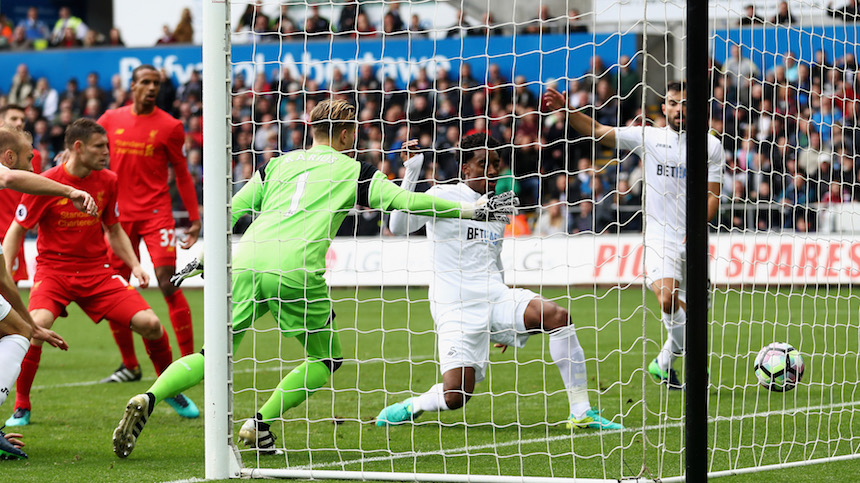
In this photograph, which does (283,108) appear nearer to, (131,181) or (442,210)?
(131,181)

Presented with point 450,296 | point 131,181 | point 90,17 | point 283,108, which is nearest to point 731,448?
point 450,296

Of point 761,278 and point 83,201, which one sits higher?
point 83,201

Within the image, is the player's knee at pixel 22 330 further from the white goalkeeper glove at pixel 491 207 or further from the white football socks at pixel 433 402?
the white goalkeeper glove at pixel 491 207

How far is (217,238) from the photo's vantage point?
4625 mm

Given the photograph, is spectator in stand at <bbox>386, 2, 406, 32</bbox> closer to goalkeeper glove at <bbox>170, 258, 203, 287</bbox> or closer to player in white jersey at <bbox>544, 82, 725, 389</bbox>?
player in white jersey at <bbox>544, 82, 725, 389</bbox>

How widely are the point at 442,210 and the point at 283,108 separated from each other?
525 inches

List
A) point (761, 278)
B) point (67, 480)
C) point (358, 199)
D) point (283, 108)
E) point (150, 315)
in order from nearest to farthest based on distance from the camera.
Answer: point (67, 480) < point (358, 199) < point (150, 315) < point (761, 278) < point (283, 108)

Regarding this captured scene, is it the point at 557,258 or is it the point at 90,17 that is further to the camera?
the point at 90,17

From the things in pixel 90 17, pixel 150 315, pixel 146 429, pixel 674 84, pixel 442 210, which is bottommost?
pixel 146 429

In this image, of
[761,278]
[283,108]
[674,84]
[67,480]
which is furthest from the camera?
[283,108]

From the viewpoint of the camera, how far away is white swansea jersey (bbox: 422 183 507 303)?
5902 millimetres

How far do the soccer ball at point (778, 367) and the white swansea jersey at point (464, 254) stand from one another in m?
1.54

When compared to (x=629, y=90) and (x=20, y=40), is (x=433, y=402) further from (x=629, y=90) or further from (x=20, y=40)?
(x=20, y=40)

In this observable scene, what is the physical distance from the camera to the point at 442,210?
16.0 feet
